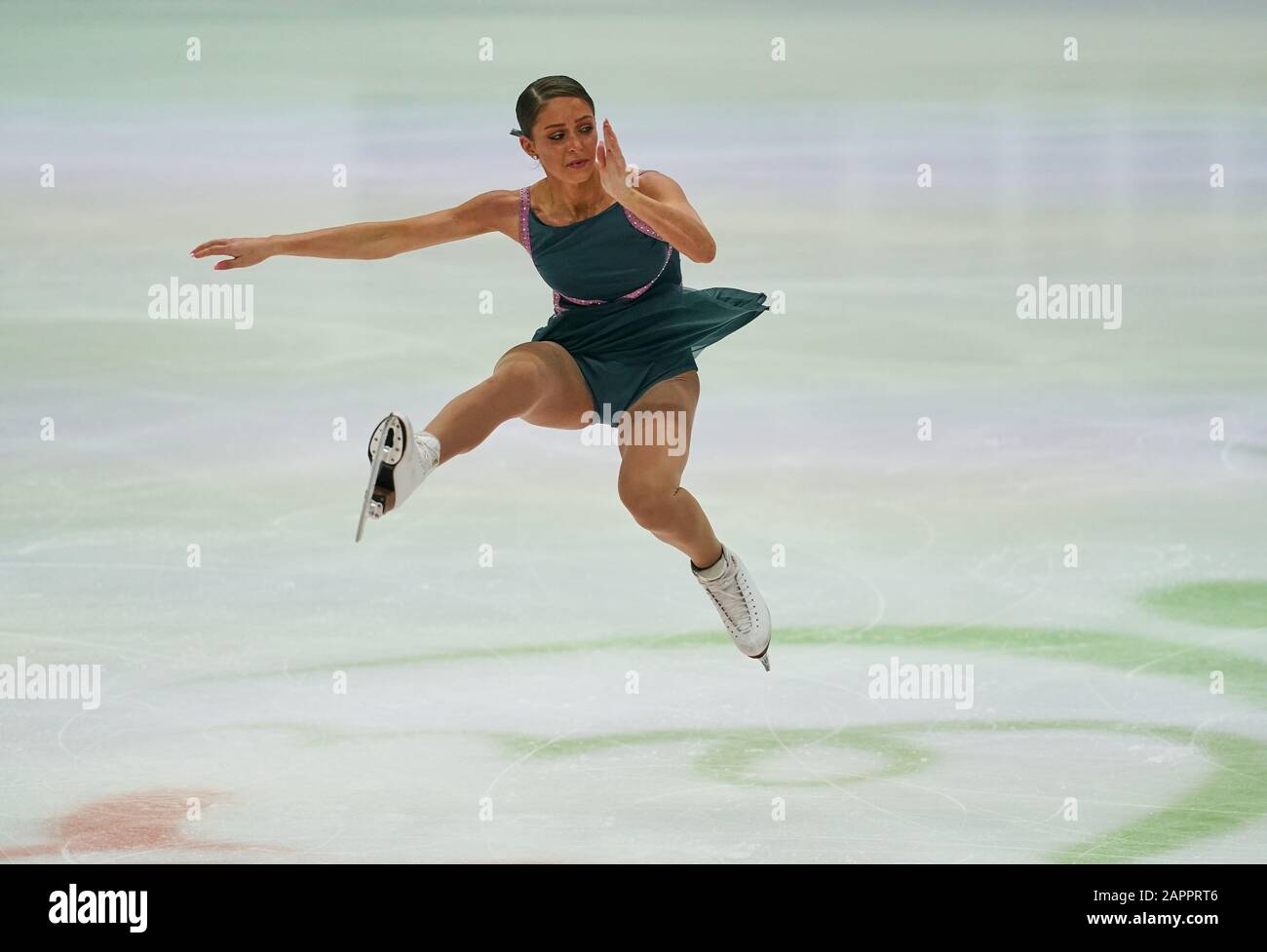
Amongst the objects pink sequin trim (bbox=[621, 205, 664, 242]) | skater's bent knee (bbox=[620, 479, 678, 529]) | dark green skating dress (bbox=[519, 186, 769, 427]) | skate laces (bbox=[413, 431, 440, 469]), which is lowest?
skater's bent knee (bbox=[620, 479, 678, 529])

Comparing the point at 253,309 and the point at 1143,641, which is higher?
the point at 253,309

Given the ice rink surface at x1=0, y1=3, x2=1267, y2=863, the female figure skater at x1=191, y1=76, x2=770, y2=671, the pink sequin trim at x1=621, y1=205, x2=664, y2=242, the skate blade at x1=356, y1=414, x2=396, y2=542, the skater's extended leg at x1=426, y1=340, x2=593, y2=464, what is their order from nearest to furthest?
the skate blade at x1=356, y1=414, x2=396, y2=542 → the skater's extended leg at x1=426, y1=340, x2=593, y2=464 → the female figure skater at x1=191, y1=76, x2=770, y2=671 → the pink sequin trim at x1=621, y1=205, x2=664, y2=242 → the ice rink surface at x1=0, y1=3, x2=1267, y2=863

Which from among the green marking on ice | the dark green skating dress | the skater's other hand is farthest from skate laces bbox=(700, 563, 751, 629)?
the green marking on ice

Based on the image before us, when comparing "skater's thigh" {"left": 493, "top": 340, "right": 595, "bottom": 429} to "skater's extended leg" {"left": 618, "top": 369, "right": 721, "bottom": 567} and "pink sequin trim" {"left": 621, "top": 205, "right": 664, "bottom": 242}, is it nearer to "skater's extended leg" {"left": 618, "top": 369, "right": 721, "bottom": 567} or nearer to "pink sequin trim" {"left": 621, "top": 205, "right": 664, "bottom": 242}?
"skater's extended leg" {"left": 618, "top": 369, "right": 721, "bottom": 567}

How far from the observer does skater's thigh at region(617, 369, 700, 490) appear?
5.21m

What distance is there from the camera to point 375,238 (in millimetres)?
5211

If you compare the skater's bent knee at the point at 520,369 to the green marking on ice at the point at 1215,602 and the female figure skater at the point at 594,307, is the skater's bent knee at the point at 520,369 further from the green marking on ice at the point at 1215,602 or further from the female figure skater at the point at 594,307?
the green marking on ice at the point at 1215,602

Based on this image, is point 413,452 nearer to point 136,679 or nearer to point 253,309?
point 136,679

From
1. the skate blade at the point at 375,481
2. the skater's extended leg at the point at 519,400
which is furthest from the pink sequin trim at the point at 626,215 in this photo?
the skate blade at the point at 375,481

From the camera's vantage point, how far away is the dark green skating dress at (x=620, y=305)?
532 centimetres

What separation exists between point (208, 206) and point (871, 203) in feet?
12.5

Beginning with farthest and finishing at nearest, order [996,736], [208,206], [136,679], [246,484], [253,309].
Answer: [208,206] → [253,309] → [246,484] → [136,679] → [996,736]

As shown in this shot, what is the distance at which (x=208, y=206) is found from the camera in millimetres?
10117

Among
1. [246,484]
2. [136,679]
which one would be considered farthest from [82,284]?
[136,679]
